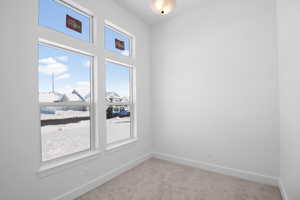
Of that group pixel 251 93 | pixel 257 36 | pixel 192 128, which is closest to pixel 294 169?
pixel 251 93

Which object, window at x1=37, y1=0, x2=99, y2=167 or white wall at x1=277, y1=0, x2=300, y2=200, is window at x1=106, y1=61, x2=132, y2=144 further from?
white wall at x1=277, y1=0, x2=300, y2=200

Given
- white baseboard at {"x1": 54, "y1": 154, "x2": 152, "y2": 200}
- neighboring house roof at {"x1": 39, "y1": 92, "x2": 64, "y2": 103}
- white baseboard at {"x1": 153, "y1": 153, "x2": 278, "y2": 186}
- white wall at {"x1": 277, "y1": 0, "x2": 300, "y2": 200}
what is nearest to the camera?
white wall at {"x1": 277, "y1": 0, "x2": 300, "y2": 200}

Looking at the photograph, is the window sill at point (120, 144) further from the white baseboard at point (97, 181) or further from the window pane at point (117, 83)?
the window pane at point (117, 83)

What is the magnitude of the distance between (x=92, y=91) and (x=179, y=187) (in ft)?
6.90

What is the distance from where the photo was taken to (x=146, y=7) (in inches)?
114

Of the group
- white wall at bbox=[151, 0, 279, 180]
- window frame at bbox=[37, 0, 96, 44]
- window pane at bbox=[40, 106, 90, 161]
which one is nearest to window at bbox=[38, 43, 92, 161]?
window pane at bbox=[40, 106, 90, 161]

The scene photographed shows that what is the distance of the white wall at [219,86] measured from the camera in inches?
90.5

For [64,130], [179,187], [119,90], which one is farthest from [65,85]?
[179,187]

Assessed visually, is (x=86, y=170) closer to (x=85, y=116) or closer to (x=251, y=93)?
(x=85, y=116)

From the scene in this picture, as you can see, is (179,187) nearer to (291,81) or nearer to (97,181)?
(97,181)

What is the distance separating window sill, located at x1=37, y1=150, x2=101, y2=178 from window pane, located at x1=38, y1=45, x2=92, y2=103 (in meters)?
0.83

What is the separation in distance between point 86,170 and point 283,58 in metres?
3.17

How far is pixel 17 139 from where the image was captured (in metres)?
1.53

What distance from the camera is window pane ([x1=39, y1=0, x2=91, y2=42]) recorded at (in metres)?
1.88
